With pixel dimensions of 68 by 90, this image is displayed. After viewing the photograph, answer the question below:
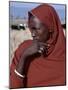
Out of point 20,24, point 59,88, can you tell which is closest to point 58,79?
point 59,88

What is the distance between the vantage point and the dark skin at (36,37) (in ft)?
8.05

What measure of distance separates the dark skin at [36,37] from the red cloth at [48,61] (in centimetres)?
4

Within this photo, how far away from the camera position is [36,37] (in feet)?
8.16

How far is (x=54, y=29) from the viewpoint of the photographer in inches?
100.0

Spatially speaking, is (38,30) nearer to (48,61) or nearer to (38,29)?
(38,29)

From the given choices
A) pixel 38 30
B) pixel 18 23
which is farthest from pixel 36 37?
pixel 18 23

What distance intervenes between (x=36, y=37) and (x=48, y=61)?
11.4 inches

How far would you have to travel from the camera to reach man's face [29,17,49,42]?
8.10 ft

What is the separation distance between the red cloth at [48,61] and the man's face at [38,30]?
5cm

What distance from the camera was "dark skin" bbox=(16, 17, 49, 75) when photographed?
2455 mm

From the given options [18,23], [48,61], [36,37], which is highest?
[18,23]

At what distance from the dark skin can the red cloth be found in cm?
4

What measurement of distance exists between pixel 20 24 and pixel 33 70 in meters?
0.50

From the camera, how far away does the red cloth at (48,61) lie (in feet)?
8.04
